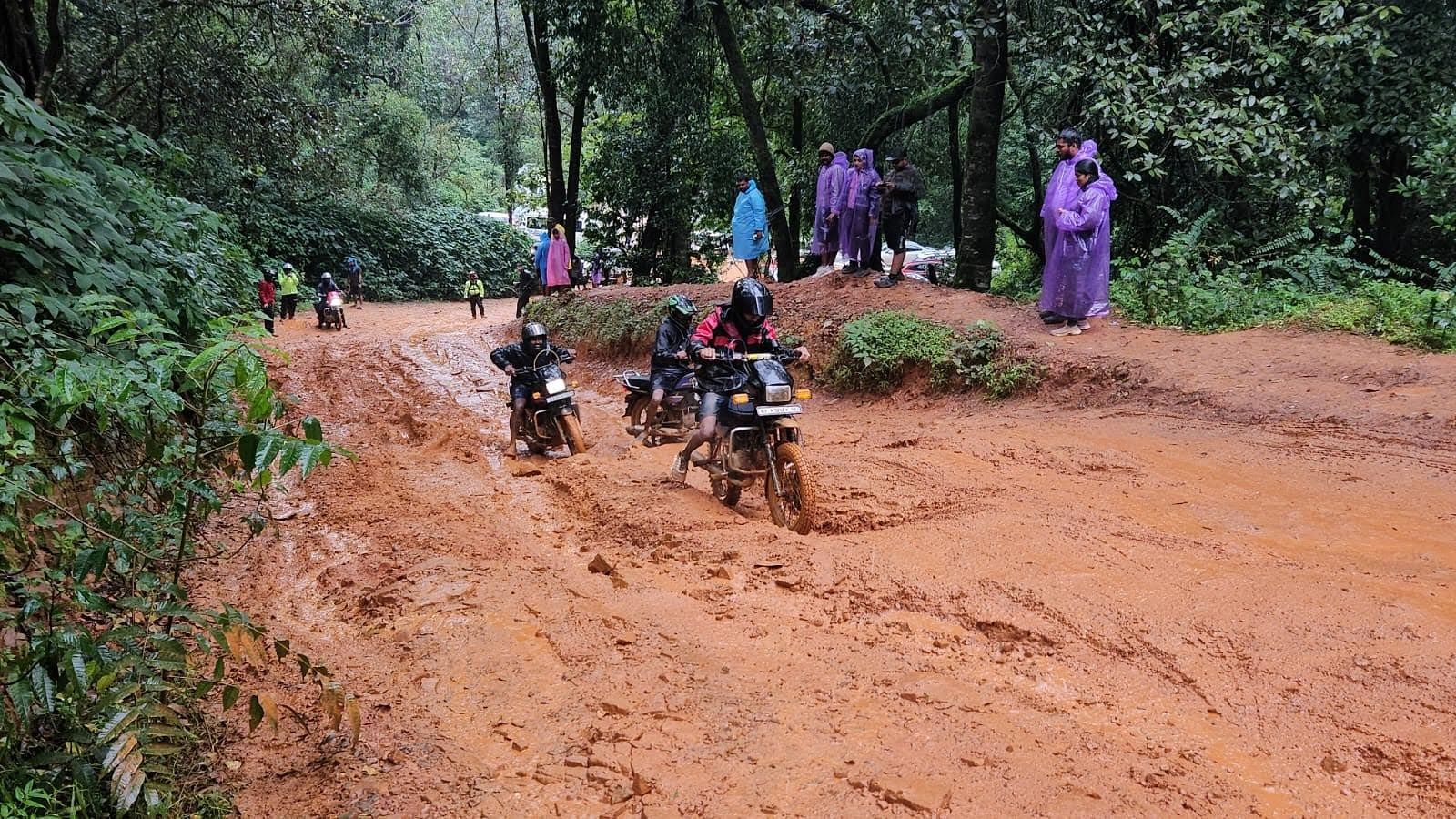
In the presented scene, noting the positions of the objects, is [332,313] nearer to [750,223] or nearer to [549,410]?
[750,223]

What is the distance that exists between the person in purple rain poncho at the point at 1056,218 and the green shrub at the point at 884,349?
1.24 meters

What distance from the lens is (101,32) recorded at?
1376 cm

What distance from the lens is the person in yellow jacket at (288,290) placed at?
20.5 m

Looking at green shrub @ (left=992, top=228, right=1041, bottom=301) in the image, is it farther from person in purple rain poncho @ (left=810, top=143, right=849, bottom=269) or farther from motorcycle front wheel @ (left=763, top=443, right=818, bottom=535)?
motorcycle front wheel @ (left=763, top=443, right=818, bottom=535)

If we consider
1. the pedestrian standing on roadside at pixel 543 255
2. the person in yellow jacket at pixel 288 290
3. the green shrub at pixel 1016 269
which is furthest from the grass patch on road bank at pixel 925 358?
the person in yellow jacket at pixel 288 290

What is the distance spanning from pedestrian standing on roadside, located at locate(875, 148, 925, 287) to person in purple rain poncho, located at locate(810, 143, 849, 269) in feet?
3.24

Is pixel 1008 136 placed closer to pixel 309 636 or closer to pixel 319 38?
pixel 319 38

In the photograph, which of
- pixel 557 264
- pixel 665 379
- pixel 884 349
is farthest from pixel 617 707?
pixel 557 264

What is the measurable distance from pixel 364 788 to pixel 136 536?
2078mm

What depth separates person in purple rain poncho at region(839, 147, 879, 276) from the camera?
41.3ft

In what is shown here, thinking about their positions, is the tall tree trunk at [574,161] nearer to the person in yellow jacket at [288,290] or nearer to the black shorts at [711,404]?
the person in yellow jacket at [288,290]

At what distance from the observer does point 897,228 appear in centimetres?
1215

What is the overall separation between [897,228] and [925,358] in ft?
9.47

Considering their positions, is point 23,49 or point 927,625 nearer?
point 927,625
